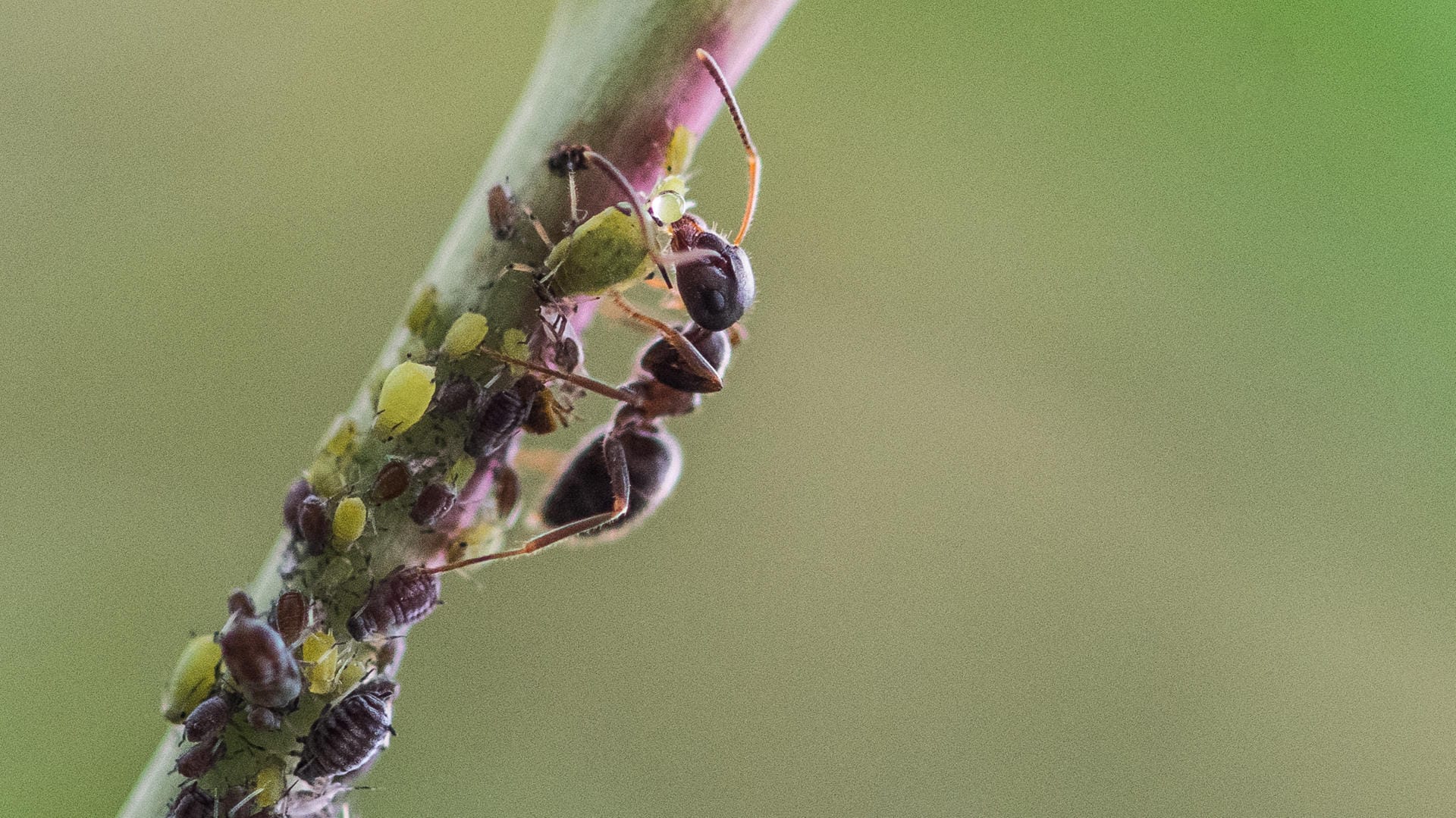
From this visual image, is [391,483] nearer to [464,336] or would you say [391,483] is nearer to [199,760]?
[464,336]

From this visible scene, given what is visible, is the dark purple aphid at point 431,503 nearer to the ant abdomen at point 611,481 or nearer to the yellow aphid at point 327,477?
the yellow aphid at point 327,477

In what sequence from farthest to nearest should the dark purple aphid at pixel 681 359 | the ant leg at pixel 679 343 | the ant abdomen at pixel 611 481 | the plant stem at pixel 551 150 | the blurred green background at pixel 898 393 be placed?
1. the blurred green background at pixel 898 393
2. the ant abdomen at pixel 611 481
3. the dark purple aphid at pixel 681 359
4. the ant leg at pixel 679 343
5. the plant stem at pixel 551 150

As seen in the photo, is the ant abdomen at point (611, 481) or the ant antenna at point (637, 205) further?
the ant abdomen at point (611, 481)

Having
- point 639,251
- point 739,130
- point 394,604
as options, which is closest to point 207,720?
point 394,604

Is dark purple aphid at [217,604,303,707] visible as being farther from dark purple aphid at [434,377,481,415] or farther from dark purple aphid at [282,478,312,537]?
dark purple aphid at [434,377,481,415]

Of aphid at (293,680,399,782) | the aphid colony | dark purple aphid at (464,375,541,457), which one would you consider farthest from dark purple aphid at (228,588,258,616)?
dark purple aphid at (464,375,541,457)

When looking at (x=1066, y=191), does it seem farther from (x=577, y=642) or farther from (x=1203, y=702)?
(x=577, y=642)

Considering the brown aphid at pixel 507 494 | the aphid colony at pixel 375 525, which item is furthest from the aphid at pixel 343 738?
the brown aphid at pixel 507 494
